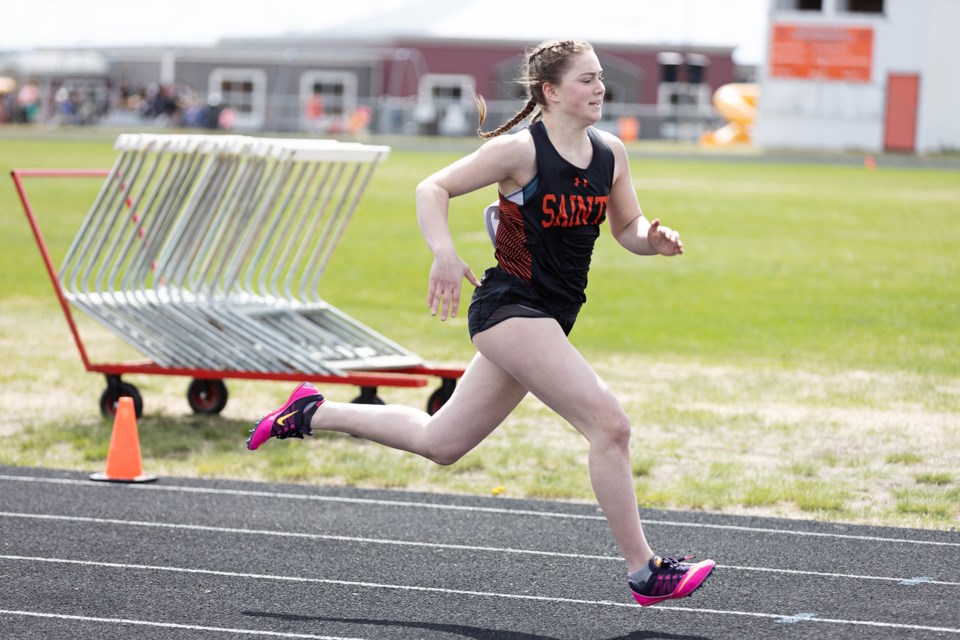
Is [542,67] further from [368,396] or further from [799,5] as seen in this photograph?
[799,5]

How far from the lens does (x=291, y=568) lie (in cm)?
630

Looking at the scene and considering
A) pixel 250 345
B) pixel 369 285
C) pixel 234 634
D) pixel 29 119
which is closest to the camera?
pixel 234 634

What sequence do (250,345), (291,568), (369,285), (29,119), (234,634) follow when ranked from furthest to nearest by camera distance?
1. (29,119)
2. (369,285)
3. (250,345)
4. (291,568)
5. (234,634)

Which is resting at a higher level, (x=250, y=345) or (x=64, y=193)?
(x=250, y=345)

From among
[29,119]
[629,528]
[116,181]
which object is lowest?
[29,119]

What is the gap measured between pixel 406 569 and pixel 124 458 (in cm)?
230

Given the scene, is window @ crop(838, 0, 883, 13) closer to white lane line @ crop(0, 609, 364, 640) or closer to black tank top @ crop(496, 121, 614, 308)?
black tank top @ crop(496, 121, 614, 308)

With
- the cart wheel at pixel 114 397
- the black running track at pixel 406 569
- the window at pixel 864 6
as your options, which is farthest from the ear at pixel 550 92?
the window at pixel 864 6

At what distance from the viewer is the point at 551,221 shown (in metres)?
5.46

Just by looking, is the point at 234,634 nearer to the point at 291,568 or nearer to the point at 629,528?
the point at 291,568

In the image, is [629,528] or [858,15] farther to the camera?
[858,15]

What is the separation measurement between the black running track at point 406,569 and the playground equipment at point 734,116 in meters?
54.7

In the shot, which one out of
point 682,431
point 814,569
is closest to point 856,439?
point 682,431

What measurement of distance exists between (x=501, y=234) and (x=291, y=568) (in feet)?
5.84
